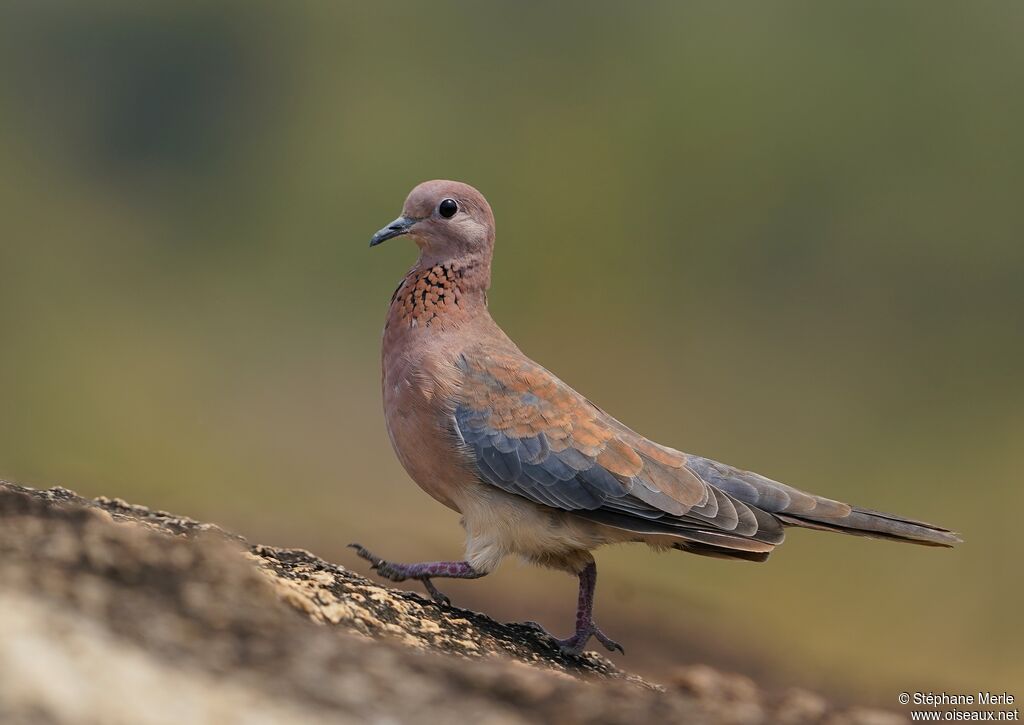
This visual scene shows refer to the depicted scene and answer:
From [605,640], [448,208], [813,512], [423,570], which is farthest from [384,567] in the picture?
[813,512]

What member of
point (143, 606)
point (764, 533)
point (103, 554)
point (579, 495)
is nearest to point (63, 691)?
point (143, 606)

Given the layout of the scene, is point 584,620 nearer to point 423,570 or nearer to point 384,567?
point 423,570

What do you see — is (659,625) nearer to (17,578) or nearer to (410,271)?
(410,271)

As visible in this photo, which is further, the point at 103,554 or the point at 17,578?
the point at 103,554

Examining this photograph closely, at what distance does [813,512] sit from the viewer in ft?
21.9

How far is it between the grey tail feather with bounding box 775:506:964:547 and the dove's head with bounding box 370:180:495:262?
2.63 m

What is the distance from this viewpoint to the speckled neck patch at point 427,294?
6.86m

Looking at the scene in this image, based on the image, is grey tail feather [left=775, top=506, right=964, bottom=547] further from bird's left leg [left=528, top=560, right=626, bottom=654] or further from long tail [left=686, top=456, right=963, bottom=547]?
bird's left leg [left=528, top=560, right=626, bottom=654]

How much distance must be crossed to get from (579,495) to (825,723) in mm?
1968

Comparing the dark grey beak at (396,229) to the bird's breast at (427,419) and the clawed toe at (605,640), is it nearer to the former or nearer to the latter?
the bird's breast at (427,419)

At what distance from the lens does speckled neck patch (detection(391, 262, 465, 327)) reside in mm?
6863

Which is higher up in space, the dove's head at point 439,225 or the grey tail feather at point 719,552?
A: the dove's head at point 439,225

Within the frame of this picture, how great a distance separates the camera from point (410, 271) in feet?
23.6

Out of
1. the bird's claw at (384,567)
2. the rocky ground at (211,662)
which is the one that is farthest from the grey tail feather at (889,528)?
the bird's claw at (384,567)
